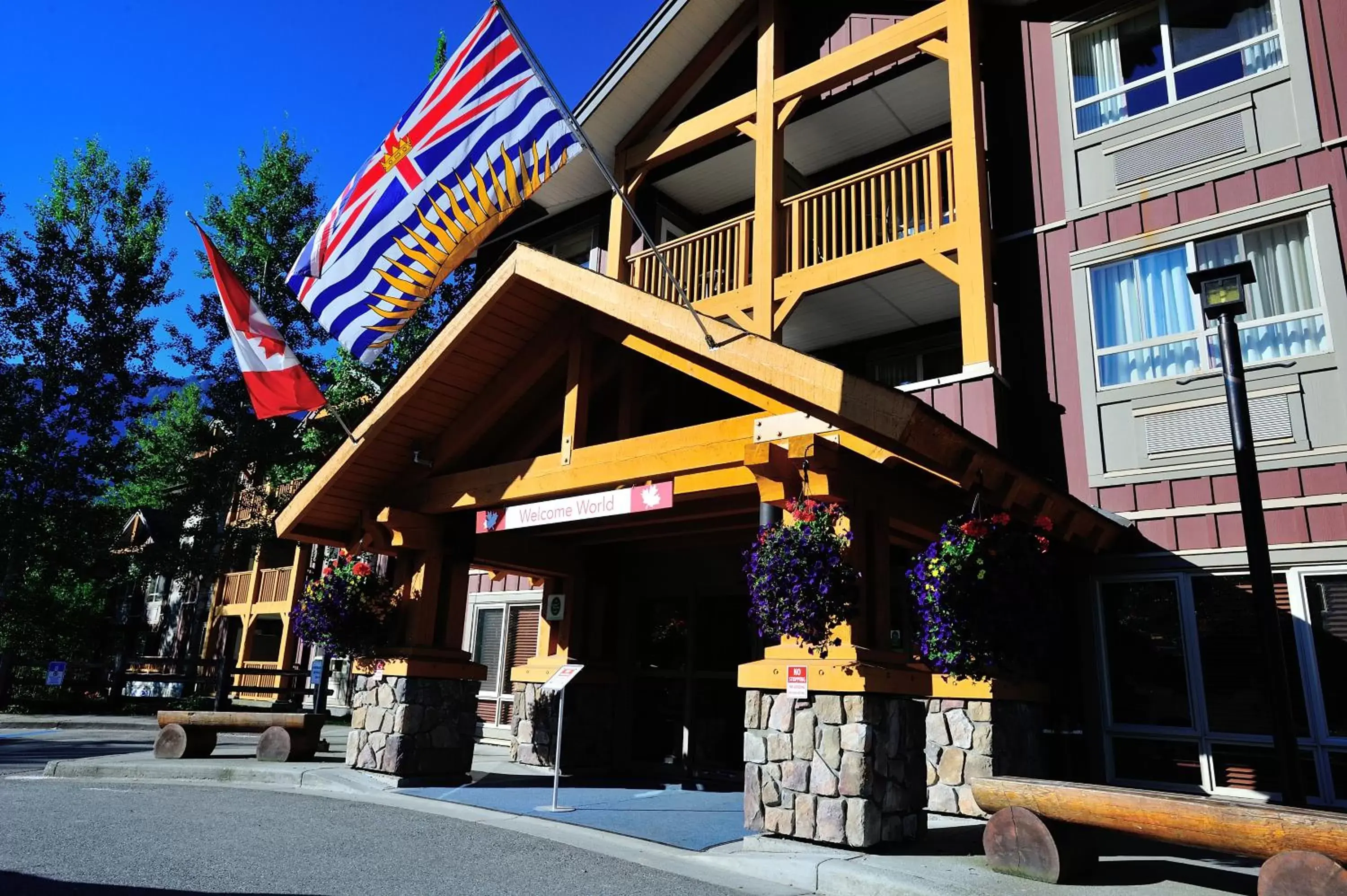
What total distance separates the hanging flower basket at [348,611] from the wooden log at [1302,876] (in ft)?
26.4

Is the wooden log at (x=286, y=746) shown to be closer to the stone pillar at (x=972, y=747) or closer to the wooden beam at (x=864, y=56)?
the stone pillar at (x=972, y=747)

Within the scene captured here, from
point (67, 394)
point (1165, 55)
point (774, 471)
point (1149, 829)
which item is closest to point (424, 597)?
point (774, 471)

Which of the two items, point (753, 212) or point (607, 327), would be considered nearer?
point (607, 327)

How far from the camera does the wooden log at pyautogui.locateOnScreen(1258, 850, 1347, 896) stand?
4426mm

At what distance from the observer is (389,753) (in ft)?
30.5

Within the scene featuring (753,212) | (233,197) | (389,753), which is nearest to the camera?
(389,753)

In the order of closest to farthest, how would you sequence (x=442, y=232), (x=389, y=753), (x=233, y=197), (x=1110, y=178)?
(x=442, y=232) → (x=389, y=753) → (x=1110, y=178) → (x=233, y=197)

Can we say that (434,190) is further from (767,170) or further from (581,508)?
(767,170)

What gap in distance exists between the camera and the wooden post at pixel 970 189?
9.33 meters

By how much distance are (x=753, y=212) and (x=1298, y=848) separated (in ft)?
31.4

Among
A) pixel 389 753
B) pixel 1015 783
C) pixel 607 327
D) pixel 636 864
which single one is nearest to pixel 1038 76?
pixel 607 327

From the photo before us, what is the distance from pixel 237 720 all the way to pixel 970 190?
10.8 meters

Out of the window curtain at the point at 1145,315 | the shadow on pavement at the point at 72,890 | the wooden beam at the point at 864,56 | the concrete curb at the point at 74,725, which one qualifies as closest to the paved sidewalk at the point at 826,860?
the shadow on pavement at the point at 72,890

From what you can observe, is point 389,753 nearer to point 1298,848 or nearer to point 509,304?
point 509,304
